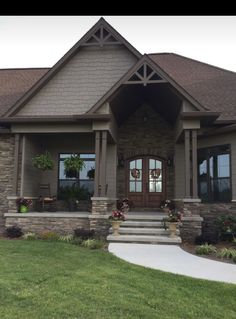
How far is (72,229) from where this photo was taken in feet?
34.7

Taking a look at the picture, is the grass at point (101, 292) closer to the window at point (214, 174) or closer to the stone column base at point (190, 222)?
the stone column base at point (190, 222)

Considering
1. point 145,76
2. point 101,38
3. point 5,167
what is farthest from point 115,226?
point 101,38

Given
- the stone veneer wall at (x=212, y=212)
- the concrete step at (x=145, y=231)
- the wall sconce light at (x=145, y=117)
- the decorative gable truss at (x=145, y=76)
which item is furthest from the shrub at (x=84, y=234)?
the wall sconce light at (x=145, y=117)

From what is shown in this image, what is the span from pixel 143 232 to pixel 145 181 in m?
3.94

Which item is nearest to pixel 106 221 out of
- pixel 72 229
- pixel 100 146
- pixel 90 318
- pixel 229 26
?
pixel 72 229

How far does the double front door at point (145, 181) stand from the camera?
Result: 13.3 m

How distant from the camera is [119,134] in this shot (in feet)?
44.7

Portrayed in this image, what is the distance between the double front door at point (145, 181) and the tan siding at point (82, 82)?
3219 millimetres

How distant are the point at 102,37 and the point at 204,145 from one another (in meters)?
5.66

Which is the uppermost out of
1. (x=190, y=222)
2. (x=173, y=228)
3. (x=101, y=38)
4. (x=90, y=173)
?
(x=101, y=38)

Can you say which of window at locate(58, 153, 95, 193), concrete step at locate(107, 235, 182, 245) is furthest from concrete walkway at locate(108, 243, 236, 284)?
window at locate(58, 153, 95, 193)

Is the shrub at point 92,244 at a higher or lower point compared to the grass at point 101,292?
higher

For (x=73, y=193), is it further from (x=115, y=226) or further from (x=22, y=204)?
(x=115, y=226)
